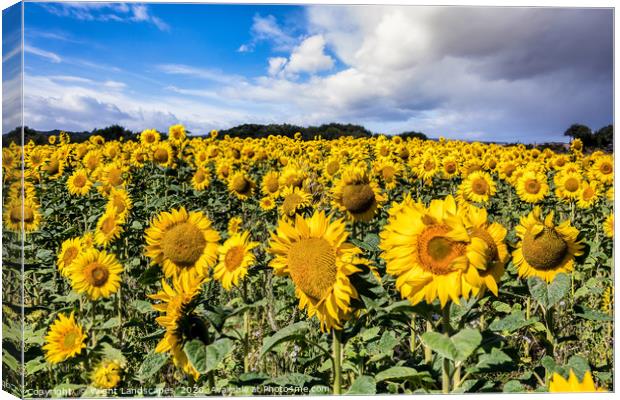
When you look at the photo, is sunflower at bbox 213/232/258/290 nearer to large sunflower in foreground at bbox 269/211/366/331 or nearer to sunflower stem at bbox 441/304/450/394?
large sunflower in foreground at bbox 269/211/366/331

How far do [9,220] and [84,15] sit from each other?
1.07m

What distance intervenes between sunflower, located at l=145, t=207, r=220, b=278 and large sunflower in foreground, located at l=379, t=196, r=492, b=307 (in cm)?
98

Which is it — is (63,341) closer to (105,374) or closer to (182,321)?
(105,374)

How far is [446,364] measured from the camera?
182 centimetres

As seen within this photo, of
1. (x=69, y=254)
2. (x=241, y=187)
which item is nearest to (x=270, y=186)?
(x=241, y=187)

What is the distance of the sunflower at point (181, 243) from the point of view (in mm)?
2314

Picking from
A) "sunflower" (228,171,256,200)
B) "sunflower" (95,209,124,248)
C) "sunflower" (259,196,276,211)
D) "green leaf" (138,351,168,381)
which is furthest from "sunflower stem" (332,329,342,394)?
"sunflower" (228,171,256,200)

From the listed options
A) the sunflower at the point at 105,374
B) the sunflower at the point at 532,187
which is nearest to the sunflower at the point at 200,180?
the sunflower at the point at 105,374

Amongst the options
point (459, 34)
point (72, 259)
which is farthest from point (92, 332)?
point (459, 34)

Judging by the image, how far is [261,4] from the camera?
2.76 meters

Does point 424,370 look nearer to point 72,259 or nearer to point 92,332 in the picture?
point 92,332

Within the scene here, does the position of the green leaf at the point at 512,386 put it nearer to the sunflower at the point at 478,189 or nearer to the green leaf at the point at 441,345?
the green leaf at the point at 441,345

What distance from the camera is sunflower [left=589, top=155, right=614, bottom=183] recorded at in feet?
13.7

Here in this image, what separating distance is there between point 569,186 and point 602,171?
308 mm
